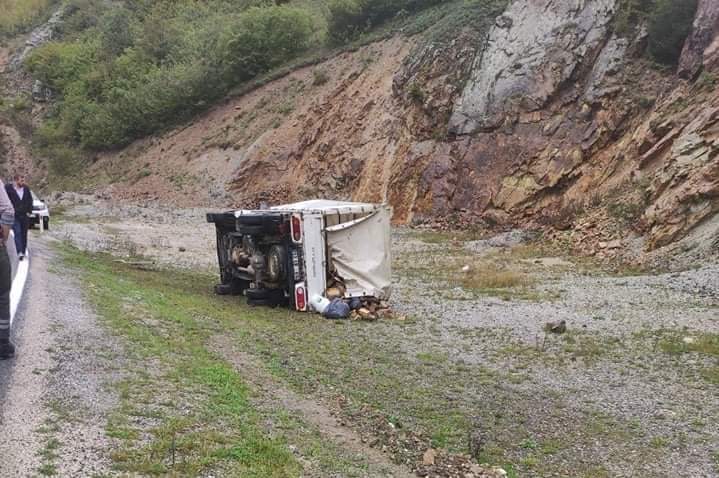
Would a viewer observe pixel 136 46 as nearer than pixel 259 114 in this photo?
No

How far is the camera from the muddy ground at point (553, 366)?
5.95 metres

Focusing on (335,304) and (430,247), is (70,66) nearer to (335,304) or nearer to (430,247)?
(430,247)

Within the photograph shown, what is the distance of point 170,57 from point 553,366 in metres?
44.4

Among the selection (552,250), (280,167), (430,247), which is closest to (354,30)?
(280,167)

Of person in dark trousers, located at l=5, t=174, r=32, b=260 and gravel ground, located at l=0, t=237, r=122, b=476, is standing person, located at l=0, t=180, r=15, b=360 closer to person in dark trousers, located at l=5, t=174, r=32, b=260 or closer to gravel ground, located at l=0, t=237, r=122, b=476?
gravel ground, located at l=0, t=237, r=122, b=476

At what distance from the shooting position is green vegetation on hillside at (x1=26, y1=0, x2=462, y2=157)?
41.0 meters

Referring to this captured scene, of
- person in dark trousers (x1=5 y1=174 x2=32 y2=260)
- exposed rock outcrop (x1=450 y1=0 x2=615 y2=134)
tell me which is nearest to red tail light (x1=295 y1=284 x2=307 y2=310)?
person in dark trousers (x1=5 y1=174 x2=32 y2=260)

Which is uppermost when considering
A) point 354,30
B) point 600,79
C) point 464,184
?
point 354,30

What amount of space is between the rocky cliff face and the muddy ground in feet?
12.5

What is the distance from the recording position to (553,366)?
8406 mm

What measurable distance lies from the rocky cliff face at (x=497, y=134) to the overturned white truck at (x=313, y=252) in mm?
7322

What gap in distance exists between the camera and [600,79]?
75.5 ft

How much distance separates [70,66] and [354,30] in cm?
2662

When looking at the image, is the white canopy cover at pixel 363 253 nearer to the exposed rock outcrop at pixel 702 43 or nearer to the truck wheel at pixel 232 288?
the truck wheel at pixel 232 288
